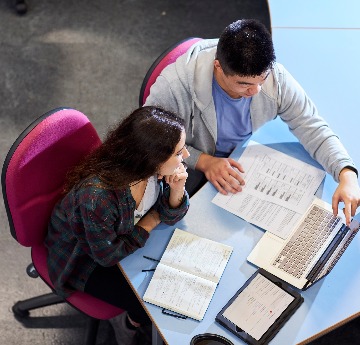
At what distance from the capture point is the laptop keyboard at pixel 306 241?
1.84 m

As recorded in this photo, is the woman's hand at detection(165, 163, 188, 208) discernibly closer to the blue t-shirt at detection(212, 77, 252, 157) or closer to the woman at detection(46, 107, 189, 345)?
the woman at detection(46, 107, 189, 345)

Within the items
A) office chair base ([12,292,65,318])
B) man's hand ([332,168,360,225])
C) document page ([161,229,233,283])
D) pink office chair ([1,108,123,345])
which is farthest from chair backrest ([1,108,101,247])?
man's hand ([332,168,360,225])

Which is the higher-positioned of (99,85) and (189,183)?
(189,183)

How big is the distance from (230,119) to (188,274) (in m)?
0.59

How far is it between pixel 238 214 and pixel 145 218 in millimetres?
286

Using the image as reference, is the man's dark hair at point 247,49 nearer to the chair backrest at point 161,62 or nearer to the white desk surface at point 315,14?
the chair backrest at point 161,62

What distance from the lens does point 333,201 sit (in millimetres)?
1951

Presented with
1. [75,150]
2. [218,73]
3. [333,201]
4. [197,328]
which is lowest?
[197,328]

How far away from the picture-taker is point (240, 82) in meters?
1.91

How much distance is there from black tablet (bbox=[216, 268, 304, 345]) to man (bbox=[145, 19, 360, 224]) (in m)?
0.32

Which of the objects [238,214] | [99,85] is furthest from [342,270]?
[99,85]

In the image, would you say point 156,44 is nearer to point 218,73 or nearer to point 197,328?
point 218,73

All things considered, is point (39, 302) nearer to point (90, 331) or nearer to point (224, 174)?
point (90, 331)

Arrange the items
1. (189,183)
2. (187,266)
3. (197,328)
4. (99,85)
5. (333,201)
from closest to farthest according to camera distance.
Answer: (197,328) → (187,266) → (333,201) → (189,183) → (99,85)
